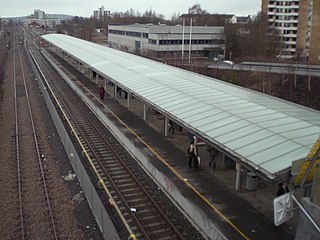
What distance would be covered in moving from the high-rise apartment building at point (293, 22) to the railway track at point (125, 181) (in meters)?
46.9

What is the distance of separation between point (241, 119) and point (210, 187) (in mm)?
2768

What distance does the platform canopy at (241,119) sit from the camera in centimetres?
1020

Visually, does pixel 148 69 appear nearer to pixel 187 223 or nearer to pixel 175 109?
pixel 175 109

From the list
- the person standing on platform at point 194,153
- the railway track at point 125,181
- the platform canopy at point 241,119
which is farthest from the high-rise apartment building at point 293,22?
the person standing on platform at point 194,153

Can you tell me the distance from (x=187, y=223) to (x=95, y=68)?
2077 centimetres

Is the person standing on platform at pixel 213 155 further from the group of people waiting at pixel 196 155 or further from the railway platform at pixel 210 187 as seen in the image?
the railway platform at pixel 210 187

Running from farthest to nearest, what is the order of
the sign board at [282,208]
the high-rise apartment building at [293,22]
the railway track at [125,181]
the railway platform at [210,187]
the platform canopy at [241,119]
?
the high-rise apartment building at [293,22]
the railway track at [125,181]
the railway platform at [210,187]
the platform canopy at [241,119]
the sign board at [282,208]

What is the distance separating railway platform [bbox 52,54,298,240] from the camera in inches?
415

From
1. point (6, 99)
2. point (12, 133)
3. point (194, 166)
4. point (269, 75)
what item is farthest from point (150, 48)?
point (194, 166)

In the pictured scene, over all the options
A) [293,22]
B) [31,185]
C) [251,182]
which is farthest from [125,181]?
[293,22]

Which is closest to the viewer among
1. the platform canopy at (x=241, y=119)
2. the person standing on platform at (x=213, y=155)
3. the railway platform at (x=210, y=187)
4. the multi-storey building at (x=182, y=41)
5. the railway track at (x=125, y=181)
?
the platform canopy at (x=241, y=119)

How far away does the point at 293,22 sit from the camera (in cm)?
7162

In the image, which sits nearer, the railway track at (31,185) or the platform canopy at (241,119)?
the platform canopy at (241,119)

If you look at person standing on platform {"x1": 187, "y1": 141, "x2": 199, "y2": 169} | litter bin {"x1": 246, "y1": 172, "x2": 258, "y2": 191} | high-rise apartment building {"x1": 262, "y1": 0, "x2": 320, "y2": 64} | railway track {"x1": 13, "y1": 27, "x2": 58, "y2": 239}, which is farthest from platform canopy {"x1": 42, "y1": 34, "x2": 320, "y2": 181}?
high-rise apartment building {"x1": 262, "y1": 0, "x2": 320, "y2": 64}
